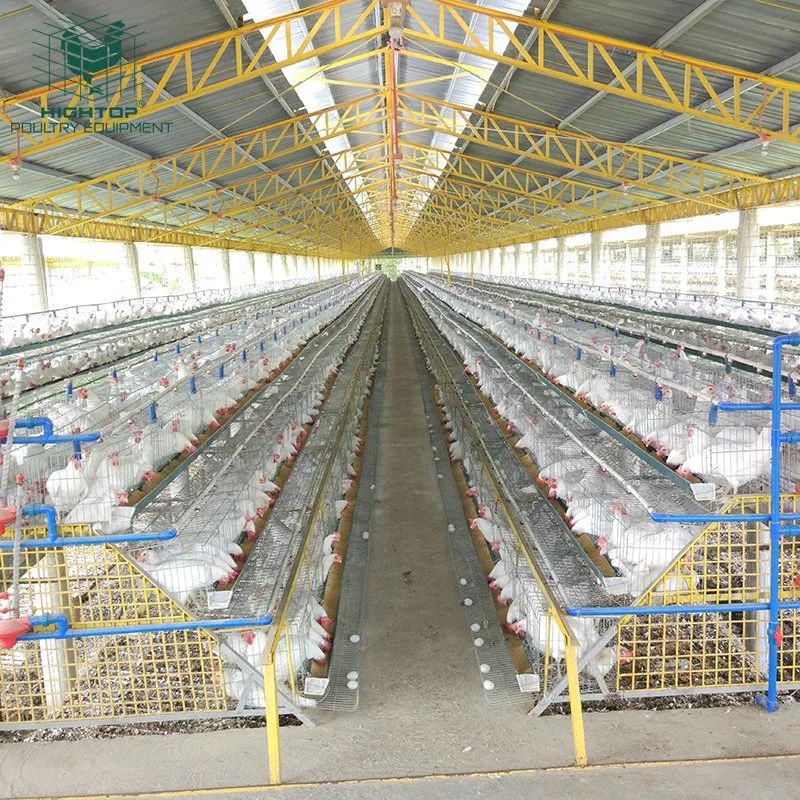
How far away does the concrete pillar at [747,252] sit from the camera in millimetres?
16547

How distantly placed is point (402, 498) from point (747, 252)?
→ 13.7 metres

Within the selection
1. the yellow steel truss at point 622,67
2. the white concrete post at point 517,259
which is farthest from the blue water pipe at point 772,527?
the white concrete post at point 517,259

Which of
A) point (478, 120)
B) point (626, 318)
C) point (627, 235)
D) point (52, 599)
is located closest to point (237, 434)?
point (52, 599)

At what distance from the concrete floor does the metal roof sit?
6462 mm

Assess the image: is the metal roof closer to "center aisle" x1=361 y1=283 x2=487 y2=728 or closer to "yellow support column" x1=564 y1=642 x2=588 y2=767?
"center aisle" x1=361 y1=283 x2=487 y2=728

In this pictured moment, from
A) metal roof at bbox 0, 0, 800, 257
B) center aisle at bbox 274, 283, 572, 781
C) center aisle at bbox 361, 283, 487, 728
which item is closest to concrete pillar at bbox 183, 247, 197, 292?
metal roof at bbox 0, 0, 800, 257

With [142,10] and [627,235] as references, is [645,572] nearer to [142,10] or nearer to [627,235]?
[142,10]

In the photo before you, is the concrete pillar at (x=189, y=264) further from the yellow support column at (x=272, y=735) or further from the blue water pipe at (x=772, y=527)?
the blue water pipe at (x=772, y=527)

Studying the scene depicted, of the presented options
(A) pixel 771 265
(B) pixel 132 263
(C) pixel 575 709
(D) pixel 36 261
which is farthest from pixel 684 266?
(C) pixel 575 709

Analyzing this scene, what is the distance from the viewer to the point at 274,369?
10.7m

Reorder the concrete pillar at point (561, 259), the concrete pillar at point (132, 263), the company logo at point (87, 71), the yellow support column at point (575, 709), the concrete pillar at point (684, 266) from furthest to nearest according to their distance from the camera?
the concrete pillar at point (561, 259) → the concrete pillar at point (684, 266) → the concrete pillar at point (132, 263) → the company logo at point (87, 71) → the yellow support column at point (575, 709)

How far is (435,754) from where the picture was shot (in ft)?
10.9

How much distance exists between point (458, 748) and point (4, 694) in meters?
2.55

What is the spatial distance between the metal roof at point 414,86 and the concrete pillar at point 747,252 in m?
0.56
